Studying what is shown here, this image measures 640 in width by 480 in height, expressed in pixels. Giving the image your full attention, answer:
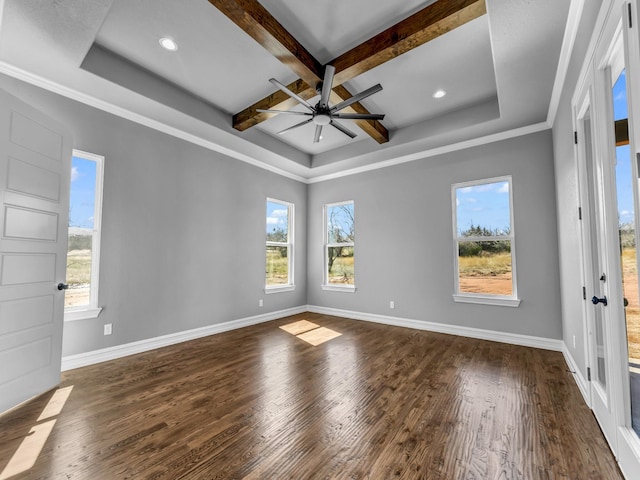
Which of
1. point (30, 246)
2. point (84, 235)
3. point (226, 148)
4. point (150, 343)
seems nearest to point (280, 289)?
point (150, 343)

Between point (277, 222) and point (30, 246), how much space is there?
12.1 feet

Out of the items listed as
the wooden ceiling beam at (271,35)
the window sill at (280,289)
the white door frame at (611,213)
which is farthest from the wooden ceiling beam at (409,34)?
the window sill at (280,289)

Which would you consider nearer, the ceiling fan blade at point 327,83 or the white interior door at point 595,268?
the white interior door at point 595,268

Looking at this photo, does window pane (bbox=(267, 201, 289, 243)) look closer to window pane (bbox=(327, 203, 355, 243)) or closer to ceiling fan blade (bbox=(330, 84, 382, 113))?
window pane (bbox=(327, 203, 355, 243))

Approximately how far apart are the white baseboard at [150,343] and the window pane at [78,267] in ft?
1.89

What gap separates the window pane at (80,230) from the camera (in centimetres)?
311

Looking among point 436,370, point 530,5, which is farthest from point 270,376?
point 530,5

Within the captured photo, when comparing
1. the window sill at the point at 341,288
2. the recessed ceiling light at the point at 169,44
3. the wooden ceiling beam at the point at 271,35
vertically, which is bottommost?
the window sill at the point at 341,288

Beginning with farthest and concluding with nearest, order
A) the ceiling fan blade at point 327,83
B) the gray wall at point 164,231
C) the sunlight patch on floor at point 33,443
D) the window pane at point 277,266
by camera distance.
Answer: the window pane at point 277,266 < the gray wall at point 164,231 < the ceiling fan blade at point 327,83 < the sunlight patch on floor at point 33,443

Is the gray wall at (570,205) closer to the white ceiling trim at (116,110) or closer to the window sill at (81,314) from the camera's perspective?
the white ceiling trim at (116,110)

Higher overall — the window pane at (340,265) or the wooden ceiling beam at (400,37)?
the wooden ceiling beam at (400,37)

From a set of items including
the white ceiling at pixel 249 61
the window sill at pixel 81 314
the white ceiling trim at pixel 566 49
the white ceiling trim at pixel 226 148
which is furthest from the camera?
the window sill at pixel 81 314

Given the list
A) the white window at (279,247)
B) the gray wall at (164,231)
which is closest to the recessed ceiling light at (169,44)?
the gray wall at (164,231)

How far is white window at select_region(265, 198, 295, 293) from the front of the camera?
5449mm
